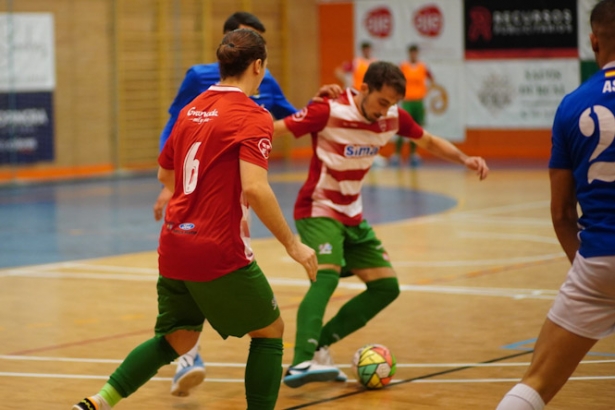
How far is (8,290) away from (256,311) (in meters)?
5.20

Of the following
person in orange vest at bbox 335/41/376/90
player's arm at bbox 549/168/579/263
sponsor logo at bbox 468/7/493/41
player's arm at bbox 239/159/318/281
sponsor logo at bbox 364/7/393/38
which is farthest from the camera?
sponsor logo at bbox 364/7/393/38

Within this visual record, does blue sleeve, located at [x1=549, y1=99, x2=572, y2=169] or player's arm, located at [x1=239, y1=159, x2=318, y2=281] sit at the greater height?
blue sleeve, located at [x1=549, y1=99, x2=572, y2=169]

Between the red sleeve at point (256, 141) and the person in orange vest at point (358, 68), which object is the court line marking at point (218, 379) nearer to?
the red sleeve at point (256, 141)

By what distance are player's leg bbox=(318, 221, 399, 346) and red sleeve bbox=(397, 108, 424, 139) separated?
62 centimetres

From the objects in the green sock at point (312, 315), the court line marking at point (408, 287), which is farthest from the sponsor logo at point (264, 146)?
the court line marking at point (408, 287)

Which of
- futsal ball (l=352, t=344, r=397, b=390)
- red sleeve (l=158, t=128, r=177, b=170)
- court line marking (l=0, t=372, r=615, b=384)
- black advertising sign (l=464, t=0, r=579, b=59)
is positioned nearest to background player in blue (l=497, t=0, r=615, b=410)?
red sleeve (l=158, t=128, r=177, b=170)

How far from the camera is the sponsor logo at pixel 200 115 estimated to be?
14.8 feet

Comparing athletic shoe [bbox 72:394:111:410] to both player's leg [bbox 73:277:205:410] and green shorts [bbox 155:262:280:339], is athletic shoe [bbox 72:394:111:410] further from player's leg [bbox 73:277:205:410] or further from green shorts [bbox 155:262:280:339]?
green shorts [bbox 155:262:280:339]

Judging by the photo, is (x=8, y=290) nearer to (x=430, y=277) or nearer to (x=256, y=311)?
(x=430, y=277)

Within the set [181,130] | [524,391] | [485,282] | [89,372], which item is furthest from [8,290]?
[524,391]

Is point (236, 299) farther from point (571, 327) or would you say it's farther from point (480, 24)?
point (480, 24)

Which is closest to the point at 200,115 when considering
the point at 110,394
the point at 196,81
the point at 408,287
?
the point at 110,394

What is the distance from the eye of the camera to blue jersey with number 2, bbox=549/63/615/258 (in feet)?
12.6

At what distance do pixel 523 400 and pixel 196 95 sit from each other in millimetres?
3150
